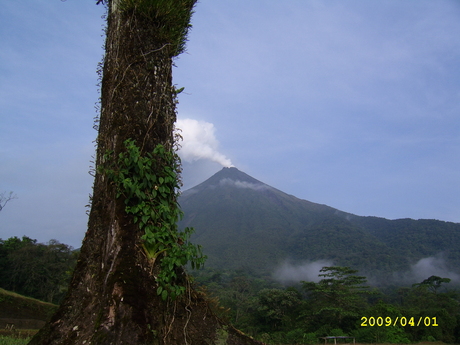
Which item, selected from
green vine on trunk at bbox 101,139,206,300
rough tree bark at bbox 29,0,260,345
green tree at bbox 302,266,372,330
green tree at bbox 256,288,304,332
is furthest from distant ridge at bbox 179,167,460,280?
green vine on trunk at bbox 101,139,206,300

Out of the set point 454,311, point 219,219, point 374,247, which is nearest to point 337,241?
point 374,247

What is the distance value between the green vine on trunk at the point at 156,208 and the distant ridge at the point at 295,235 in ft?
222

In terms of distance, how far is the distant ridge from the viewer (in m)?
94.8

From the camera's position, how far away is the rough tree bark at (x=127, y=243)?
2.07 metres

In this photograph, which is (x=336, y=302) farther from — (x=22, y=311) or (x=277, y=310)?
(x=22, y=311)

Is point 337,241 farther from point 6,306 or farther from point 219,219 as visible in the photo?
point 6,306

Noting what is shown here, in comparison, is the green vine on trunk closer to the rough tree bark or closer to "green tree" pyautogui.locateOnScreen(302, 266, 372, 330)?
the rough tree bark

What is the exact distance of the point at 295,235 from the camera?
122 metres

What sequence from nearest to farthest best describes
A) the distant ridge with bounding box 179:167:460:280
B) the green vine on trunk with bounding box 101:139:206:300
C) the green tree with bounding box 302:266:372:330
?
the green vine on trunk with bounding box 101:139:206:300, the green tree with bounding box 302:266:372:330, the distant ridge with bounding box 179:167:460:280

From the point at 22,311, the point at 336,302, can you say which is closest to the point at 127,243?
the point at 22,311

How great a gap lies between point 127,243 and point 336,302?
82.7ft

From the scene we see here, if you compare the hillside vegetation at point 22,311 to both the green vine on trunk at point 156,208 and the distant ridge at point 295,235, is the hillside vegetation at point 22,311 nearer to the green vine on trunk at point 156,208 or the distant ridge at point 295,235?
the green vine on trunk at point 156,208

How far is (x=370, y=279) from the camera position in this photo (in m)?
79.1

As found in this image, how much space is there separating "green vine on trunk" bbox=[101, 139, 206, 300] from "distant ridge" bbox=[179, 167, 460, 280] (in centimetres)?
6760
